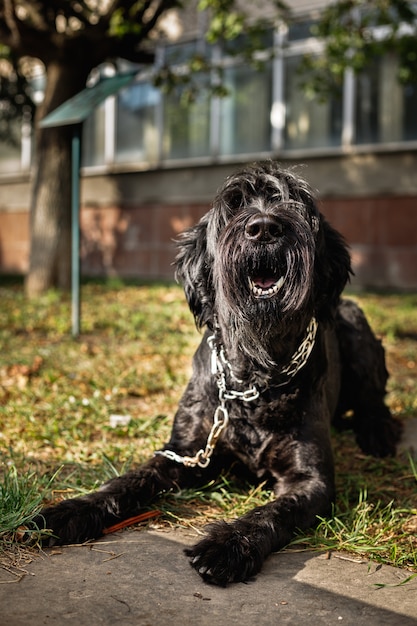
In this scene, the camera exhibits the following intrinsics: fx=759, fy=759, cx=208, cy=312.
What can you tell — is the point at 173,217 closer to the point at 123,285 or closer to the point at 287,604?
the point at 123,285

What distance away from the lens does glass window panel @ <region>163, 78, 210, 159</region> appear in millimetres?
16188

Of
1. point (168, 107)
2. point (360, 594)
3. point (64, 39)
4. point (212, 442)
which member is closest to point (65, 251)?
point (64, 39)

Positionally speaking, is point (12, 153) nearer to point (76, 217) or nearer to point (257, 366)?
point (76, 217)

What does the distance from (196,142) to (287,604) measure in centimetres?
1466

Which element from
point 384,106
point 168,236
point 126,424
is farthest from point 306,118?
point 126,424

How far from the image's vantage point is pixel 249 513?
3.03 m

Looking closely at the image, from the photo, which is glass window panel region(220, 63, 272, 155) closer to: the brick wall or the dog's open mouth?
the brick wall

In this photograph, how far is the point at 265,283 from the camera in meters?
3.24

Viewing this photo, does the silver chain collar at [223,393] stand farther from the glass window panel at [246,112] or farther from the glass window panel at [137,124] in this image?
the glass window panel at [137,124]

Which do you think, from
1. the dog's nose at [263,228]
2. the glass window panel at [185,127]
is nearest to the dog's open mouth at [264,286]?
the dog's nose at [263,228]

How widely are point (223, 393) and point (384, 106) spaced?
11.7 metres

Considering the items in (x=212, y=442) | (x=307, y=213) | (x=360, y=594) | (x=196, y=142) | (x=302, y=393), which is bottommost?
(x=360, y=594)

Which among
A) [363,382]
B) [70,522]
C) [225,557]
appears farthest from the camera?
[363,382]

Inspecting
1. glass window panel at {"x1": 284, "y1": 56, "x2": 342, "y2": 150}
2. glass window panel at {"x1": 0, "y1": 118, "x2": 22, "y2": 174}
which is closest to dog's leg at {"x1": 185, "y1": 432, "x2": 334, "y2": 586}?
glass window panel at {"x1": 284, "y1": 56, "x2": 342, "y2": 150}
